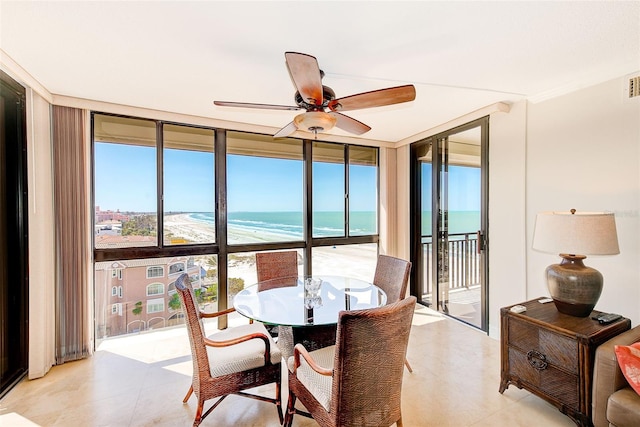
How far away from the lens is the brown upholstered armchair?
4.83 ft

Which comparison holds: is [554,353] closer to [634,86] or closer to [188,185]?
[634,86]

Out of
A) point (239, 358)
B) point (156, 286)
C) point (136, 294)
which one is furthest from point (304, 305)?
point (136, 294)

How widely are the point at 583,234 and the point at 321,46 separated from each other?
212 centimetres

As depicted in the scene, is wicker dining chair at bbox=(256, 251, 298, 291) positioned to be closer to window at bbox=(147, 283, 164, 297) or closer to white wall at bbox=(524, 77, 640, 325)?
window at bbox=(147, 283, 164, 297)

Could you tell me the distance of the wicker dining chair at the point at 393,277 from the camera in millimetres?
2570

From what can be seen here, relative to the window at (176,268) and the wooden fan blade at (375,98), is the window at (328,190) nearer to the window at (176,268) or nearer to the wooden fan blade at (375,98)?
the window at (176,268)

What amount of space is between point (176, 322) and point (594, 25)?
14.8 ft

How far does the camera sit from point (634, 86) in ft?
6.89

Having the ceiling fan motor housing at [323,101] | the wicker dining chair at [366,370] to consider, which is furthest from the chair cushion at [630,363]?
the ceiling fan motor housing at [323,101]

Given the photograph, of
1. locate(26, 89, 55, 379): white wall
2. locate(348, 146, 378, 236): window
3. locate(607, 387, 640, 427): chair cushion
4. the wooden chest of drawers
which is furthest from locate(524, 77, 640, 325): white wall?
locate(26, 89, 55, 379): white wall

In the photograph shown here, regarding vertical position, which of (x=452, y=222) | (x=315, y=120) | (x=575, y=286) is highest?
(x=315, y=120)

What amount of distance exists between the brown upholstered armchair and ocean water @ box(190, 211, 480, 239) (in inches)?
73.3

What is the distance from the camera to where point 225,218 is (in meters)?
3.50

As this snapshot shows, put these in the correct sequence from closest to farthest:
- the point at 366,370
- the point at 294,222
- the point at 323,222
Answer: the point at 366,370 < the point at 294,222 < the point at 323,222
